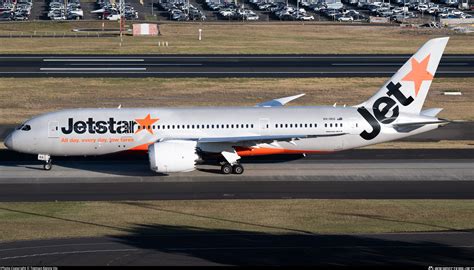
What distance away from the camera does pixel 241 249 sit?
1344 inches

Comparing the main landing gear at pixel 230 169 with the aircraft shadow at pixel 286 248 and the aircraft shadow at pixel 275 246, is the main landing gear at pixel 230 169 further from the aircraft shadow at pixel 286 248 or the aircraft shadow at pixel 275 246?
the aircraft shadow at pixel 286 248

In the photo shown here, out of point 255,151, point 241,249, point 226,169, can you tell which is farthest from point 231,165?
point 241,249

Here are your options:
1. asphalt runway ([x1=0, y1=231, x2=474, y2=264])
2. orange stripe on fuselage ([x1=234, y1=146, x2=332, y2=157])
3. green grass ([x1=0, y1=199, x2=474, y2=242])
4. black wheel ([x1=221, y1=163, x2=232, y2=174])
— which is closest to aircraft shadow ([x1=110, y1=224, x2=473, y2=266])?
asphalt runway ([x1=0, y1=231, x2=474, y2=264])

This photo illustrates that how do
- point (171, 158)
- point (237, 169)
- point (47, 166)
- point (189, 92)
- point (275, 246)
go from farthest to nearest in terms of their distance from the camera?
point (189, 92)
point (47, 166)
point (237, 169)
point (171, 158)
point (275, 246)

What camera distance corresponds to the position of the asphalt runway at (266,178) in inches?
1786

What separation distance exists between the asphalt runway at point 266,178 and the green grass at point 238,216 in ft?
5.61

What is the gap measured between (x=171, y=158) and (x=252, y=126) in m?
5.34

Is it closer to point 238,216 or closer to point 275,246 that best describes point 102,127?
point 238,216

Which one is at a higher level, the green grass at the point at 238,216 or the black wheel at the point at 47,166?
the green grass at the point at 238,216

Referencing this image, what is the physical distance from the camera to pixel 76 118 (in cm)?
5159

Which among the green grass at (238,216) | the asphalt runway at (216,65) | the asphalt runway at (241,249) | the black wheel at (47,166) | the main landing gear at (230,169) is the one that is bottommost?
the asphalt runway at (216,65)

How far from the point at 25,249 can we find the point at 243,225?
9.35 metres

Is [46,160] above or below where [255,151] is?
below

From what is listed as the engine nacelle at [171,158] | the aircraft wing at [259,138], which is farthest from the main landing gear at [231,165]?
the engine nacelle at [171,158]
